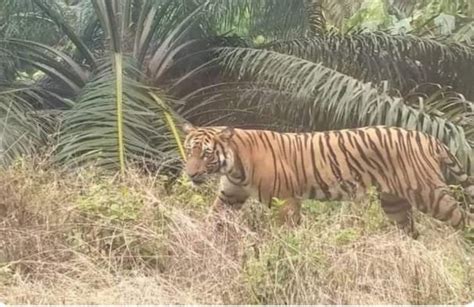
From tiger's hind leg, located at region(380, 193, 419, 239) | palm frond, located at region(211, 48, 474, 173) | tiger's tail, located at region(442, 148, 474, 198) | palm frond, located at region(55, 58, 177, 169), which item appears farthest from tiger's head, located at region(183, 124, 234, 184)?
tiger's tail, located at region(442, 148, 474, 198)

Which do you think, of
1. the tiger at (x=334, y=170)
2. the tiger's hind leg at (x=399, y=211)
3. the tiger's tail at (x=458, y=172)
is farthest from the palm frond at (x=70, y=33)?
the tiger's tail at (x=458, y=172)

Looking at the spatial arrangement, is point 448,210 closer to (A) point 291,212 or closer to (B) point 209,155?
(A) point 291,212

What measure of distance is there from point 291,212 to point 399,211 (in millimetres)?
424

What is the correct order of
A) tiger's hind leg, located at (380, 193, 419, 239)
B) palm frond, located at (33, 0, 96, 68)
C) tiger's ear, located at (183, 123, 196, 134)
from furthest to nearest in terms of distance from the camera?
palm frond, located at (33, 0, 96, 68) < tiger's ear, located at (183, 123, 196, 134) < tiger's hind leg, located at (380, 193, 419, 239)

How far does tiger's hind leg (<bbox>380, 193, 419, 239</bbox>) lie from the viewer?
3.75 metres

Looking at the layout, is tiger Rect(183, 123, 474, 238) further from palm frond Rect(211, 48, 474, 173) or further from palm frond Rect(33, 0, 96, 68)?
palm frond Rect(33, 0, 96, 68)

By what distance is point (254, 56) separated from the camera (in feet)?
14.2

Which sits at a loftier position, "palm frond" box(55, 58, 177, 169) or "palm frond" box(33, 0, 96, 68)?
"palm frond" box(33, 0, 96, 68)

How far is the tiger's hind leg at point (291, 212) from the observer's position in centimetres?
375

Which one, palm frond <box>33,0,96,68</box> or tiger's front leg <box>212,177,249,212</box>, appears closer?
tiger's front leg <box>212,177,249,212</box>

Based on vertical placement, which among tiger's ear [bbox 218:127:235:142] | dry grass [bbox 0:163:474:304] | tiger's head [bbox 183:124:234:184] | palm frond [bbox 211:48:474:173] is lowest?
dry grass [bbox 0:163:474:304]

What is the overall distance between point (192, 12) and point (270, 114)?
2.25 feet

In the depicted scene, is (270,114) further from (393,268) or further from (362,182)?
(393,268)

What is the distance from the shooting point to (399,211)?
151 inches
